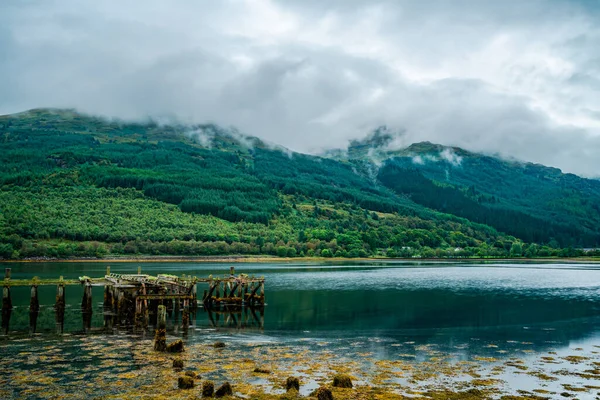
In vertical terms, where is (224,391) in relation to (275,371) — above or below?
above

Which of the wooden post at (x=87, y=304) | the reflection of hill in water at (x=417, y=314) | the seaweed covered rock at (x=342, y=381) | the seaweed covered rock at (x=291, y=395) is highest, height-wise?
the wooden post at (x=87, y=304)

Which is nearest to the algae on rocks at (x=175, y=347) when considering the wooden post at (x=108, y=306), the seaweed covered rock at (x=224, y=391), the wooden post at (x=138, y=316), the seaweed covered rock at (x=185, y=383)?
the seaweed covered rock at (x=185, y=383)

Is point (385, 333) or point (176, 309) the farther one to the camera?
point (176, 309)

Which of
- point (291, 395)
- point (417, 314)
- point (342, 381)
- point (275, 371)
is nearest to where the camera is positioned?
point (291, 395)

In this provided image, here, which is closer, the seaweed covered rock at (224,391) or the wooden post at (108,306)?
the seaweed covered rock at (224,391)

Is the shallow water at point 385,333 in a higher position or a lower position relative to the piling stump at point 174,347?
lower

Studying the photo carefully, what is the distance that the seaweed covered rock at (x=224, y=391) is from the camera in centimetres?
2394

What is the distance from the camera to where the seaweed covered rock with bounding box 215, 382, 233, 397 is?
23.9 m

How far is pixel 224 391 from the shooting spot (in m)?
24.1

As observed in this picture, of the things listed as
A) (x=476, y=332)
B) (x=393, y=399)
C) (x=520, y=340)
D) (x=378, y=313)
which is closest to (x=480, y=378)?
(x=393, y=399)

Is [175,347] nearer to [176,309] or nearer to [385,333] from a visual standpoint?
[385,333]

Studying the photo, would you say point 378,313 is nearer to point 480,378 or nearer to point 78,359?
point 480,378

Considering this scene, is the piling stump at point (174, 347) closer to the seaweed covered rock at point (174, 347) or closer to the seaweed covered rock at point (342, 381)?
the seaweed covered rock at point (174, 347)

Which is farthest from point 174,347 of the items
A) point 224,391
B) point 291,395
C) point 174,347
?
point 291,395
